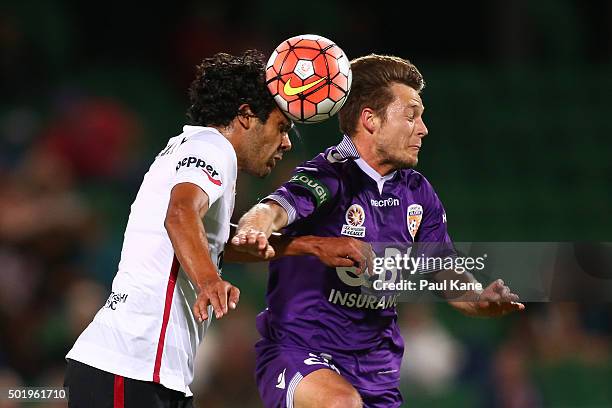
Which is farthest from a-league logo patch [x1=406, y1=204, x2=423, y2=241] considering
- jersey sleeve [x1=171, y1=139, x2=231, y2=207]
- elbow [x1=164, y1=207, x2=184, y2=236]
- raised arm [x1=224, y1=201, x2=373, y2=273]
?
elbow [x1=164, y1=207, x2=184, y2=236]

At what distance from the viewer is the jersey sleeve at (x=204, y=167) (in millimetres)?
3510

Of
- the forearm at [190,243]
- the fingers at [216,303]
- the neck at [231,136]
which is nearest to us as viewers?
the fingers at [216,303]

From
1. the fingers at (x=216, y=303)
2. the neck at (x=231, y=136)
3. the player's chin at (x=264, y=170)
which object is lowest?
the fingers at (x=216, y=303)

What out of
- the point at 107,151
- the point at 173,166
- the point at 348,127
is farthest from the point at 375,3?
the point at 173,166

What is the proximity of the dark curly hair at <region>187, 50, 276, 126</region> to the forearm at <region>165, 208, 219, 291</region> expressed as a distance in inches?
29.4

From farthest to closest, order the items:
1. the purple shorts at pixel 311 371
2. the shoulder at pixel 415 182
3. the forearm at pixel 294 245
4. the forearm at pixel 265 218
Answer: the shoulder at pixel 415 182 < the purple shorts at pixel 311 371 < the forearm at pixel 294 245 < the forearm at pixel 265 218

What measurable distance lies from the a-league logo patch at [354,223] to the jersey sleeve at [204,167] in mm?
855

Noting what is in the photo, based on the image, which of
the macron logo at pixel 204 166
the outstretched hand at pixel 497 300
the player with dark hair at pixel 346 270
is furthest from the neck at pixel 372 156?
the macron logo at pixel 204 166

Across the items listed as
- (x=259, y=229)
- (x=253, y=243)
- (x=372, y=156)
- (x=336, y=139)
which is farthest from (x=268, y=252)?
(x=336, y=139)

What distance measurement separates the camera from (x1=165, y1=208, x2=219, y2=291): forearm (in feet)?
10.8

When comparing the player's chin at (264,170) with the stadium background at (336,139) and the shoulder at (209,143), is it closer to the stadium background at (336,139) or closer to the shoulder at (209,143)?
the shoulder at (209,143)

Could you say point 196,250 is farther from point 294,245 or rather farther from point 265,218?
point 294,245

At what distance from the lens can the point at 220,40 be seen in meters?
10.0

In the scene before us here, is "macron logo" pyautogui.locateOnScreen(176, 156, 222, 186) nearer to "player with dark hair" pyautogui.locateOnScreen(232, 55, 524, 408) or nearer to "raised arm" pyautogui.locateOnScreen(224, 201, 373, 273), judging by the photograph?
"raised arm" pyautogui.locateOnScreen(224, 201, 373, 273)
